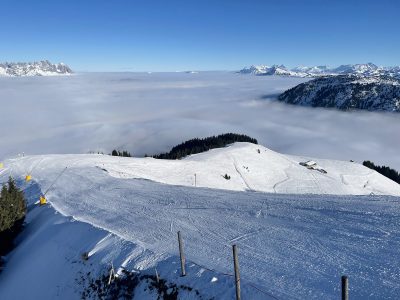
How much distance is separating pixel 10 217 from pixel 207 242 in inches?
742

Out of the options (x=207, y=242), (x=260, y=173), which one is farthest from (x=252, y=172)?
(x=207, y=242)

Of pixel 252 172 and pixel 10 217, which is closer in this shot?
pixel 10 217

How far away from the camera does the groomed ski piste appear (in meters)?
16.0

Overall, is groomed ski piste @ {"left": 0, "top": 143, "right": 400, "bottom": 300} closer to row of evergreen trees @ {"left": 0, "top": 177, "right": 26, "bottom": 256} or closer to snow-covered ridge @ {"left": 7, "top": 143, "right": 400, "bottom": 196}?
row of evergreen trees @ {"left": 0, "top": 177, "right": 26, "bottom": 256}

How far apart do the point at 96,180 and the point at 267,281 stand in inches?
1324

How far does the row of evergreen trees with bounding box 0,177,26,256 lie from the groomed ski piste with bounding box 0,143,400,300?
862 mm

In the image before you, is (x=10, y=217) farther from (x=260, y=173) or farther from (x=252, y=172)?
(x=260, y=173)

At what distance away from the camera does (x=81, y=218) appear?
1148 inches

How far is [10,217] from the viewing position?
30000 mm

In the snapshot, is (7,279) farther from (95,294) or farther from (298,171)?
(298,171)

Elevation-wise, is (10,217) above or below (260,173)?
above

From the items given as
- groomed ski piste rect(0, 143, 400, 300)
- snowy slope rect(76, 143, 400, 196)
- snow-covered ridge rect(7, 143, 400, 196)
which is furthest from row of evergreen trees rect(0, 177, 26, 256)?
snowy slope rect(76, 143, 400, 196)

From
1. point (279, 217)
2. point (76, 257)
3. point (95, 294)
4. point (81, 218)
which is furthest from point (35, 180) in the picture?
point (279, 217)

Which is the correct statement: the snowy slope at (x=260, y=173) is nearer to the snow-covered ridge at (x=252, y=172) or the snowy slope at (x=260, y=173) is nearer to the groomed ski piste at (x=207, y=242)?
the snow-covered ridge at (x=252, y=172)
